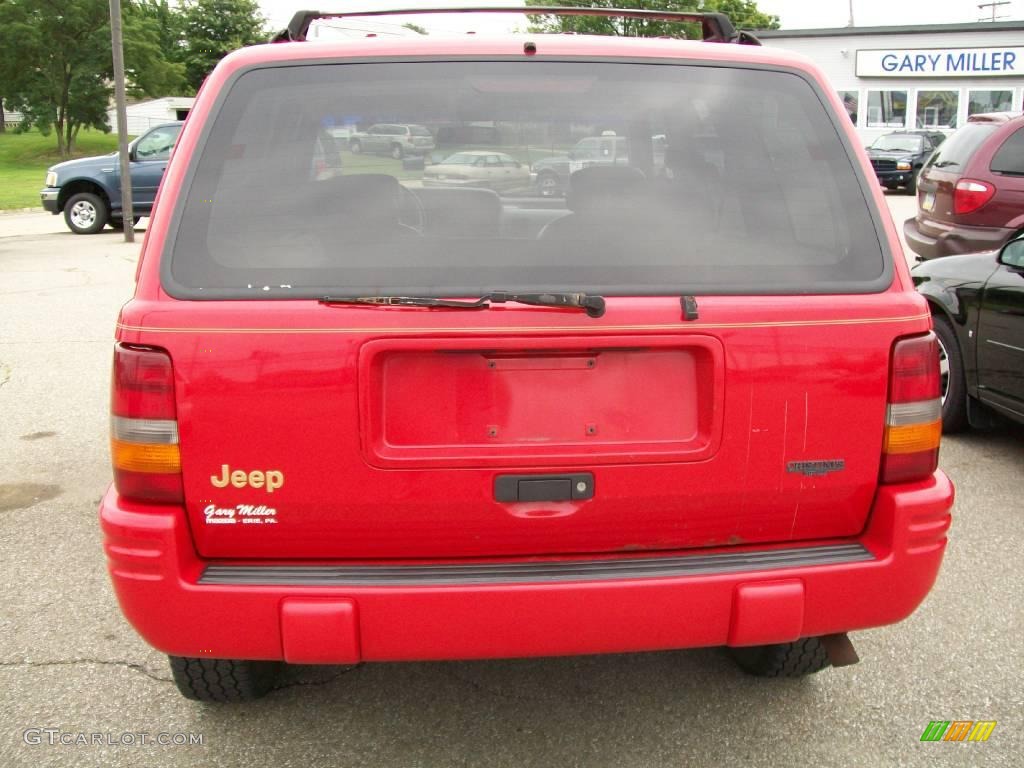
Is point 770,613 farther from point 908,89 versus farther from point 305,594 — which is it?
point 908,89

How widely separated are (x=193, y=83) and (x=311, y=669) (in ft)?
234

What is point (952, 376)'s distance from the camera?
5.48 m

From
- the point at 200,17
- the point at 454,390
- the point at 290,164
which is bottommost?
the point at 454,390

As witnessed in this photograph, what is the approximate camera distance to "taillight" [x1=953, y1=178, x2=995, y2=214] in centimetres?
844

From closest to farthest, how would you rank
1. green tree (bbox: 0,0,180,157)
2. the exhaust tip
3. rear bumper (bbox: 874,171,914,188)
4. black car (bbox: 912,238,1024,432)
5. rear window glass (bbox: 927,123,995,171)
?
the exhaust tip → black car (bbox: 912,238,1024,432) → rear window glass (bbox: 927,123,995,171) → rear bumper (bbox: 874,171,914,188) → green tree (bbox: 0,0,180,157)

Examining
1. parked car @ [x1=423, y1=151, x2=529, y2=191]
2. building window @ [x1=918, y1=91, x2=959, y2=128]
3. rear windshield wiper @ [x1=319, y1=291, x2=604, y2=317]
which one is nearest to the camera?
rear windshield wiper @ [x1=319, y1=291, x2=604, y2=317]

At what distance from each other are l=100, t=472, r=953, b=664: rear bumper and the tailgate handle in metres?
0.19

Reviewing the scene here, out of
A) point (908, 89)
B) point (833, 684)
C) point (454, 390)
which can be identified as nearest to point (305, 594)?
point (454, 390)

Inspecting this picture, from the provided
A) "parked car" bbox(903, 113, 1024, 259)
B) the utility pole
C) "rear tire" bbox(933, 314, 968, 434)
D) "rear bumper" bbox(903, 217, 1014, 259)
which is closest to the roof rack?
"rear tire" bbox(933, 314, 968, 434)

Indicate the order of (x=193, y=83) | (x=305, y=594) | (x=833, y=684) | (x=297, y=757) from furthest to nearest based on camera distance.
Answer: (x=193, y=83), (x=833, y=684), (x=297, y=757), (x=305, y=594)

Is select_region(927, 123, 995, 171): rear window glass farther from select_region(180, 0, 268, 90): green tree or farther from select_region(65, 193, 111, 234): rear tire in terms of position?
select_region(180, 0, 268, 90): green tree

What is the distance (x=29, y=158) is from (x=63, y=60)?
5361 millimetres

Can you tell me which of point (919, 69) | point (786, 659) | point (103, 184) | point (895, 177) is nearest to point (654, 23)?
point (919, 69)

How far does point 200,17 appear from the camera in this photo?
2677 inches
